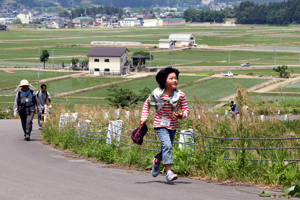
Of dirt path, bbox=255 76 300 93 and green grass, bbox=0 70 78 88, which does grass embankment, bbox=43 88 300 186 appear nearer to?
dirt path, bbox=255 76 300 93

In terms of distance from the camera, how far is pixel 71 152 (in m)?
11.6

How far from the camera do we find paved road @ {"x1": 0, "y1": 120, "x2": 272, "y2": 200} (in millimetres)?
6621

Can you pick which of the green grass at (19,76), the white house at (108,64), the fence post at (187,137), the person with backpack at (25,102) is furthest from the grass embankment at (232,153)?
the white house at (108,64)

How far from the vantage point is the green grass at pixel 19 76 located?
56256mm

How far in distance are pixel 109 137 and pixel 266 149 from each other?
378 centimetres

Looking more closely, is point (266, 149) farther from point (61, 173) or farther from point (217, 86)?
point (217, 86)

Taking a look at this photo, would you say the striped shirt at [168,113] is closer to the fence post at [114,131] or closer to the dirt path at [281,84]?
the fence post at [114,131]

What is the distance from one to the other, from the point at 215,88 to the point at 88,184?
46425 mm

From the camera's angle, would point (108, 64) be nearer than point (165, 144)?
No

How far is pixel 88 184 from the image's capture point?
741 cm

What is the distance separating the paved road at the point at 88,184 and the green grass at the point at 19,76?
47153 millimetres

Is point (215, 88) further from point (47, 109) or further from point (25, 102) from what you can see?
point (25, 102)

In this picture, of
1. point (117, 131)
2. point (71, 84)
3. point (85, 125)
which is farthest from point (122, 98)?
point (117, 131)

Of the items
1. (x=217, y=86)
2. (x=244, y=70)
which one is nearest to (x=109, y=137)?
(x=217, y=86)
